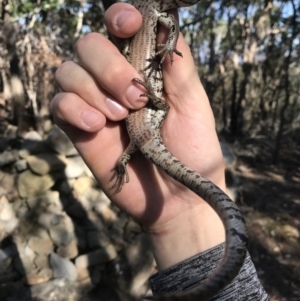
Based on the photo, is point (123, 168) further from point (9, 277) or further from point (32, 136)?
point (32, 136)

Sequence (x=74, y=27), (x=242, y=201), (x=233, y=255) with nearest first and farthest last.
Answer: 1. (x=233, y=255)
2. (x=242, y=201)
3. (x=74, y=27)

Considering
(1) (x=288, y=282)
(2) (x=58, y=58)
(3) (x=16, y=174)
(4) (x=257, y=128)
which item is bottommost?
(4) (x=257, y=128)

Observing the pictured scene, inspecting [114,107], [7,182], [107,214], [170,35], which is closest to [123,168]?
[114,107]

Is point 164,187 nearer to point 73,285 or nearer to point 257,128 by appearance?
point 73,285

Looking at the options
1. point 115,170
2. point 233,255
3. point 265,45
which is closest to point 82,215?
point 115,170

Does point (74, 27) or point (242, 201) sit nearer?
point (242, 201)

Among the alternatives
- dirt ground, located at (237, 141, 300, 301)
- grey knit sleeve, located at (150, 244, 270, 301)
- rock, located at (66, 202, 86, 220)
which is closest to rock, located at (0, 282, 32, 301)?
rock, located at (66, 202, 86, 220)

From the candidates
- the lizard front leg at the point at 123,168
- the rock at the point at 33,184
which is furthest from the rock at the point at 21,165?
the lizard front leg at the point at 123,168
